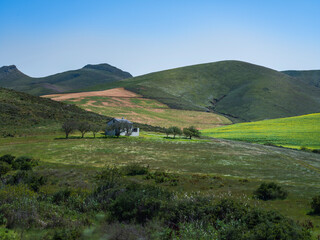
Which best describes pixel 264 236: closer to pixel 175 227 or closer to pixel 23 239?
pixel 175 227

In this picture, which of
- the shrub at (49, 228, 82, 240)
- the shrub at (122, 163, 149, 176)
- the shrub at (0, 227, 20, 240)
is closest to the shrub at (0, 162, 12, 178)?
the shrub at (122, 163, 149, 176)

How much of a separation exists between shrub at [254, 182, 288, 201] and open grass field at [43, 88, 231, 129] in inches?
3398

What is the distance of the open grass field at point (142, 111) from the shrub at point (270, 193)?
86305 mm

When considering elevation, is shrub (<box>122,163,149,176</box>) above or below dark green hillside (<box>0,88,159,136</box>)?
below

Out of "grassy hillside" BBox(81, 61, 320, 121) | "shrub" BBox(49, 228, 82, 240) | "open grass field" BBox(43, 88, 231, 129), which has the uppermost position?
"grassy hillside" BBox(81, 61, 320, 121)

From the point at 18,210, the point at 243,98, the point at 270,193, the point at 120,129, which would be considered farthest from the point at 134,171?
the point at 243,98

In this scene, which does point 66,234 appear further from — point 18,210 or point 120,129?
point 120,129

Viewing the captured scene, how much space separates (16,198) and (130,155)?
2733 cm

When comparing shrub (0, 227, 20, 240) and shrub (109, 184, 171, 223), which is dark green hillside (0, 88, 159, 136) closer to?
shrub (0, 227, 20, 240)

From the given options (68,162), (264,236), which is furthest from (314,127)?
(264,236)

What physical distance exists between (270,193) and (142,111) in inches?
4283

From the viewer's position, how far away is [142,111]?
126312 mm

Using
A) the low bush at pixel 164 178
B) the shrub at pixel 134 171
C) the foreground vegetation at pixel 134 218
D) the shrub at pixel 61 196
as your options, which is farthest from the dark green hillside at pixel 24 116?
the foreground vegetation at pixel 134 218

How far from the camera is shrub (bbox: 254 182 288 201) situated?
19.3 m
